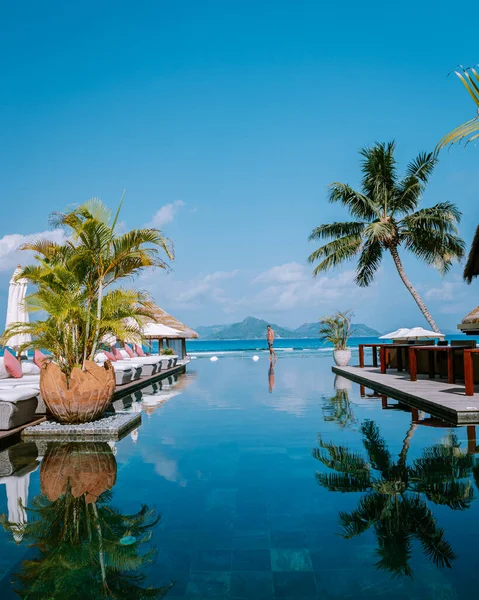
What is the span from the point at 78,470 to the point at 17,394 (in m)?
2.18

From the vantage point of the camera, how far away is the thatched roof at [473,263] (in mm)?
10203

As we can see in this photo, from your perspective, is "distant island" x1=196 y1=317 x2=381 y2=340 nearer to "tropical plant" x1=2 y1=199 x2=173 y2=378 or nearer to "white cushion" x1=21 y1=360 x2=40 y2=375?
"white cushion" x1=21 y1=360 x2=40 y2=375

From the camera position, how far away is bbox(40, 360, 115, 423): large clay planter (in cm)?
672

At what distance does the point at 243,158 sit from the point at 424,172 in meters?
8.44

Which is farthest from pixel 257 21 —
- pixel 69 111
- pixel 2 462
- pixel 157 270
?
pixel 2 462

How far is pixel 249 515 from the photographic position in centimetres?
360

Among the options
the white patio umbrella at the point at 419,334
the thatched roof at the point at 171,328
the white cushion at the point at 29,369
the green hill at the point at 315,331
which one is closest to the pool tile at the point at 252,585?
the white cushion at the point at 29,369

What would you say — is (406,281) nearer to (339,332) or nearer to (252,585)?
(339,332)

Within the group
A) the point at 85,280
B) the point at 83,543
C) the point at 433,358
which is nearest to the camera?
the point at 83,543

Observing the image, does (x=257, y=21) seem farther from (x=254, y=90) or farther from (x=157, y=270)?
(x=157, y=270)

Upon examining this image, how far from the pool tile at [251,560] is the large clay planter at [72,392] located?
425 centimetres

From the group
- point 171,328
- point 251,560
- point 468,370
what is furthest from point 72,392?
point 171,328

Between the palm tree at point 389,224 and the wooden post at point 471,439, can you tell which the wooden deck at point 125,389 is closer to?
the wooden post at point 471,439

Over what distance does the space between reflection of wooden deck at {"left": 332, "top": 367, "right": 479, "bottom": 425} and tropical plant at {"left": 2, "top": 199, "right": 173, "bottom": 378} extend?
426cm
